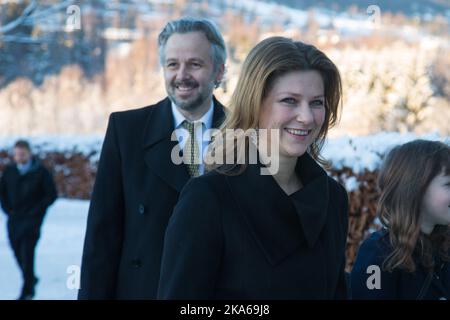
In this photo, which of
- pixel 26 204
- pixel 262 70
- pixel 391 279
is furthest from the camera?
pixel 26 204

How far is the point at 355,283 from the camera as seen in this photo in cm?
292

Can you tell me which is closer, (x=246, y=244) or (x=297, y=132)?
(x=246, y=244)

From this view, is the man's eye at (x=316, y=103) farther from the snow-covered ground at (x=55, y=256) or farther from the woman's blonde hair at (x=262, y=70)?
the snow-covered ground at (x=55, y=256)

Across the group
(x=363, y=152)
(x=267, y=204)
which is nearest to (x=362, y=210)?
(x=363, y=152)

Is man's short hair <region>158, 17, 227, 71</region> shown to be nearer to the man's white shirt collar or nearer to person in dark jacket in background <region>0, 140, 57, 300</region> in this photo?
the man's white shirt collar

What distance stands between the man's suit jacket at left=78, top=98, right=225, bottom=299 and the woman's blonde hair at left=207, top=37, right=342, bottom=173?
2.35 feet

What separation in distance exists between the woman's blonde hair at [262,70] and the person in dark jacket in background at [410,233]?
0.93 metres

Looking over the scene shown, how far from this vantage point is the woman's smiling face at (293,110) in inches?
86.5

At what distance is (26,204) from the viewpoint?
747 cm

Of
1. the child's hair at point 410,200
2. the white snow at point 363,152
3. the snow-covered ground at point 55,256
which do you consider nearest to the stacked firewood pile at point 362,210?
the white snow at point 363,152

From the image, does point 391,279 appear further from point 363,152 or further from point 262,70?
point 363,152

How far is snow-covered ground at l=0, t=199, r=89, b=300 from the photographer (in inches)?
302

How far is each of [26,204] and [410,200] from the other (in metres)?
5.12
